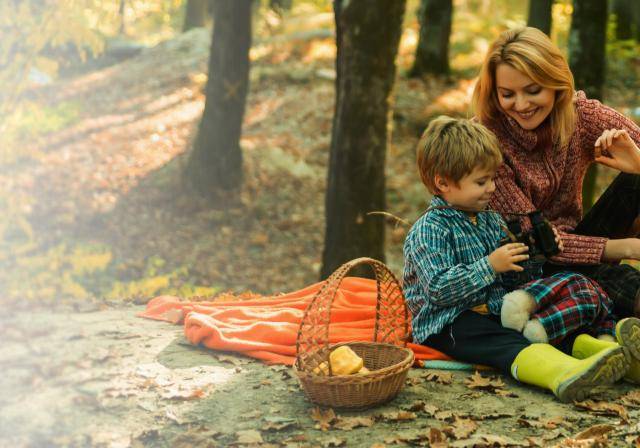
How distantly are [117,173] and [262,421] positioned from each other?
24.3 feet

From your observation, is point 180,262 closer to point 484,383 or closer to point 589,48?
point 589,48

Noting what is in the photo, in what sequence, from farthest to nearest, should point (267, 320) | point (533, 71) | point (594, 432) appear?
point (267, 320) → point (533, 71) → point (594, 432)

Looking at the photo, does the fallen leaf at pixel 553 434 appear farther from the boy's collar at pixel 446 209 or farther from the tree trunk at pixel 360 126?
the tree trunk at pixel 360 126

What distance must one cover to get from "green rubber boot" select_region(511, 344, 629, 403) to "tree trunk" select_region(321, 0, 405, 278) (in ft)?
10.5

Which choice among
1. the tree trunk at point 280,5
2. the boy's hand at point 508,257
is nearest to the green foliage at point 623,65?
the tree trunk at point 280,5

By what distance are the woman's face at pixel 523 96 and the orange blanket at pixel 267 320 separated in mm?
1391

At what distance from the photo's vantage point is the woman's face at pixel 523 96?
3.96 m

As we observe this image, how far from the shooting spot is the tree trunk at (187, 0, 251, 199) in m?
9.62

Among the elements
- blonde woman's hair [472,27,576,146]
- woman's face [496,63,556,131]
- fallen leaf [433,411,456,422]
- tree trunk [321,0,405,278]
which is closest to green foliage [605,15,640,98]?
tree trunk [321,0,405,278]

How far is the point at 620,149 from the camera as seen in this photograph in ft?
13.7

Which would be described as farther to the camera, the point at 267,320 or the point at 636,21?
the point at 636,21

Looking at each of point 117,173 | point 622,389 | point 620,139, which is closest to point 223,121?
point 117,173

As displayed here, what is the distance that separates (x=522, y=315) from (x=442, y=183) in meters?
0.79

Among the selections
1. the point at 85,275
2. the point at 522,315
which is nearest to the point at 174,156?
the point at 85,275
